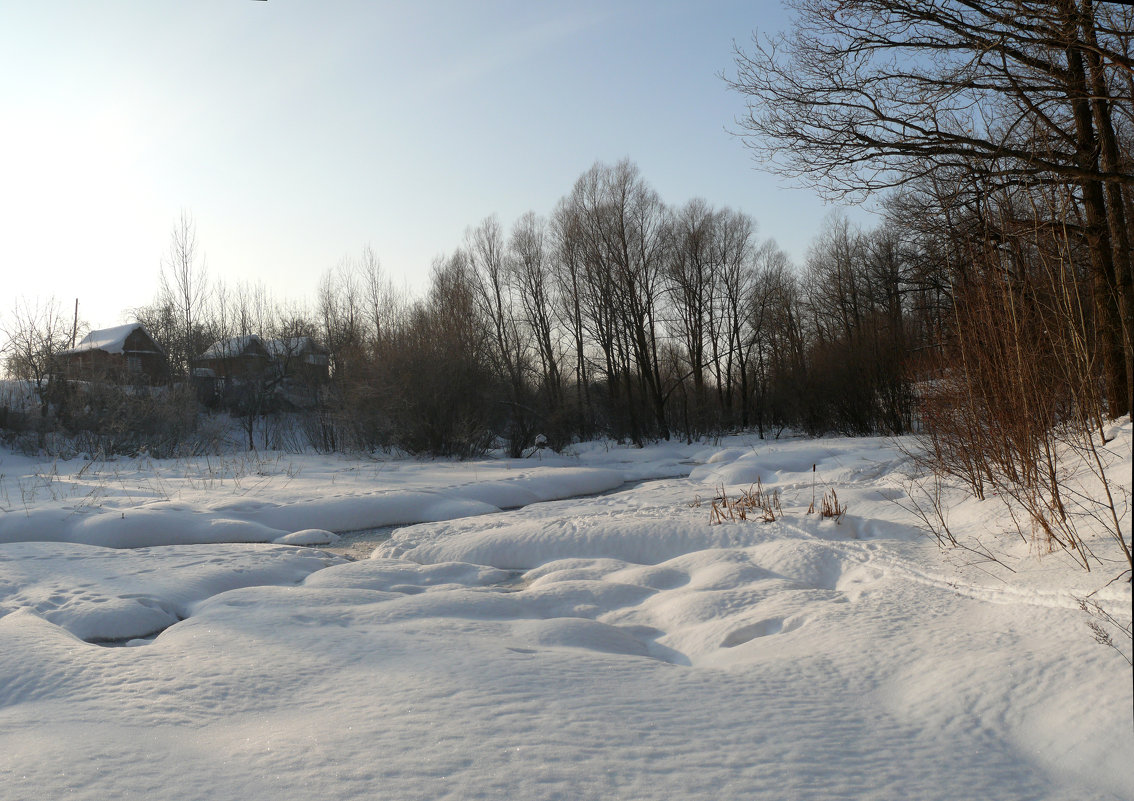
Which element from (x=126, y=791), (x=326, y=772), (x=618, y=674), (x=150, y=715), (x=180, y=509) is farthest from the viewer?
(x=180, y=509)

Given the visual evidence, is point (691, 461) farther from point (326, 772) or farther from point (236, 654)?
point (326, 772)

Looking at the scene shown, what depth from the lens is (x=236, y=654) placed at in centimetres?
396

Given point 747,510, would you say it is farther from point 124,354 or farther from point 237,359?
point 124,354

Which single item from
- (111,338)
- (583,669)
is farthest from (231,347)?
(583,669)

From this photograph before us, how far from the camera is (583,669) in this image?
3629 mm

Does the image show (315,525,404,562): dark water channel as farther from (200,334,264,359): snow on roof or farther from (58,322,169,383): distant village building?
(200,334,264,359): snow on roof

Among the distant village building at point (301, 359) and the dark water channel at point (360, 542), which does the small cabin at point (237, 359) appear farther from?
the dark water channel at point (360, 542)

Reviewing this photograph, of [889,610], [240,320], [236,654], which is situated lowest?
[889,610]

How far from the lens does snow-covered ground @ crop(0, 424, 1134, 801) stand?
2.43m

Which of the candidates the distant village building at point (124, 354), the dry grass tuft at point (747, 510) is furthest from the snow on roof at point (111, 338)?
the dry grass tuft at point (747, 510)

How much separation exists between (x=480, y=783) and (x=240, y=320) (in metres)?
34.8

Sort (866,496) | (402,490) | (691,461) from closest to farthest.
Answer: (866,496)
(402,490)
(691,461)

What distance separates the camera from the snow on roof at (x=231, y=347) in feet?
98.3

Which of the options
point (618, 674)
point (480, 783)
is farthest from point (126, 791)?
point (618, 674)
